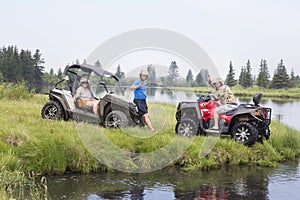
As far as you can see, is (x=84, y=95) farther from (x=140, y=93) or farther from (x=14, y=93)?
(x=14, y=93)

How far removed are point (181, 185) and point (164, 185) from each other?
1.20ft

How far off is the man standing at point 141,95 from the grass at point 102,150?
47 cm

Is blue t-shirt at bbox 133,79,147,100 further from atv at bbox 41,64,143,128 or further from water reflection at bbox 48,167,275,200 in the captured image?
water reflection at bbox 48,167,275,200

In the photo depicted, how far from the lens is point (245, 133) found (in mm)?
10492

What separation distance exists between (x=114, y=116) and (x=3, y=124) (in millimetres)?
2853

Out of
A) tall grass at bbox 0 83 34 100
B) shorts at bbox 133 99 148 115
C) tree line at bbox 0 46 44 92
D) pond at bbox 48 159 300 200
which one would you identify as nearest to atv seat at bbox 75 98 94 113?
shorts at bbox 133 99 148 115

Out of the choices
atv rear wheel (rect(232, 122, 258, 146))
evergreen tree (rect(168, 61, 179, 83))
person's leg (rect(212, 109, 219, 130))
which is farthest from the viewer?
person's leg (rect(212, 109, 219, 130))

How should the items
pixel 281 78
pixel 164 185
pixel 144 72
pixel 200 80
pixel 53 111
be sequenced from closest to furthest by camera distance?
pixel 164 185
pixel 200 80
pixel 144 72
pixel 53 111
pixel 281 78

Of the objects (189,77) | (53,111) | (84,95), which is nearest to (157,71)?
(189,77)

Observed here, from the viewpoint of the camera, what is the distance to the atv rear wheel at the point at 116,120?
10432 millimetres

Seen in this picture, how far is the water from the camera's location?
24.3 feet

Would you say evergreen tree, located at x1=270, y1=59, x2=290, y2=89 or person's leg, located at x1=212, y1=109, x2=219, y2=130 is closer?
person's leg, located at x1=212, y1=109, x2=219, y2=130

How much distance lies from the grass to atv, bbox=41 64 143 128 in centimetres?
51

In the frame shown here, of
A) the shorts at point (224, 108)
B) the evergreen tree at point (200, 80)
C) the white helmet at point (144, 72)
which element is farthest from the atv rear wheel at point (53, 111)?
the shorts at point (224, 108)
